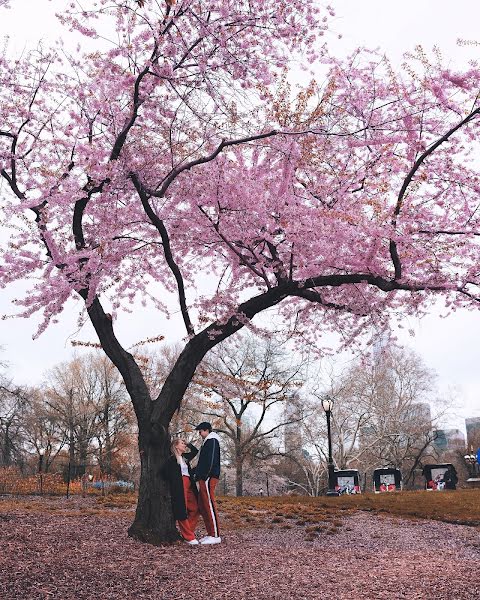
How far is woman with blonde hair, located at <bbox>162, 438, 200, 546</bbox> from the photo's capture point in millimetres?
8008

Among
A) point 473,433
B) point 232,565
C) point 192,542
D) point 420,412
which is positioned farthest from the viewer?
point 473,433

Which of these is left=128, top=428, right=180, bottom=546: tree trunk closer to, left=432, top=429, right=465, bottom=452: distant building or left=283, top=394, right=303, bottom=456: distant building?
left=283, top=394, right=303, bottom=456: distant building

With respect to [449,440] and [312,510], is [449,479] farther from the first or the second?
[449,440]

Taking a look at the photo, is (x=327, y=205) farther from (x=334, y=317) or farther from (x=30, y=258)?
(x=30, y=258)

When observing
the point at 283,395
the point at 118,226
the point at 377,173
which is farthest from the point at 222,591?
the point at 283,395

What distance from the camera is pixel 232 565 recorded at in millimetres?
6605

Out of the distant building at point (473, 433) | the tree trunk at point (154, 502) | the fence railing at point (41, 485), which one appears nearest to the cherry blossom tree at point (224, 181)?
the tree trunk at point (154, 502)

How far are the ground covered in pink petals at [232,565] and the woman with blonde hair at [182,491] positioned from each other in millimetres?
424

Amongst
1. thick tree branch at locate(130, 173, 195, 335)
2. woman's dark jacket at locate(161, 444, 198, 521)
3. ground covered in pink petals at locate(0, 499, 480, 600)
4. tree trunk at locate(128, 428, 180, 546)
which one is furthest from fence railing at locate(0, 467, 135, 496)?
thick tree branch at locate(130, 173, 195, 335)

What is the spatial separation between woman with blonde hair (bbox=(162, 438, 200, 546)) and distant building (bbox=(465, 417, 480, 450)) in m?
38.8

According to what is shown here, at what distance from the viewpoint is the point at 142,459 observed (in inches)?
329

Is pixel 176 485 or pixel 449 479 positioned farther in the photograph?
pixel 449 479

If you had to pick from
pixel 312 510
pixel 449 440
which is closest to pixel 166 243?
pixel 312 510

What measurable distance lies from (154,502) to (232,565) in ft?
5.89
